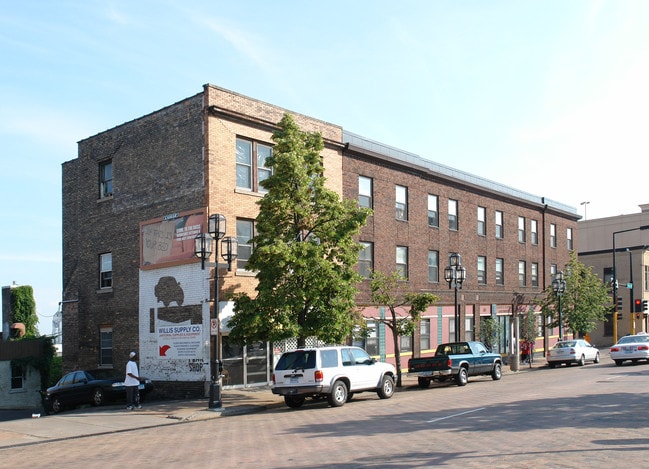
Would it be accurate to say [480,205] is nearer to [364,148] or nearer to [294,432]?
[364,148]

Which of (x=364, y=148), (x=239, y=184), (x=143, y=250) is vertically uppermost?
(x=364, y=148)

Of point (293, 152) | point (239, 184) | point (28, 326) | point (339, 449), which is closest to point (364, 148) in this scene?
point (239, 184)

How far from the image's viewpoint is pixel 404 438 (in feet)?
41.1

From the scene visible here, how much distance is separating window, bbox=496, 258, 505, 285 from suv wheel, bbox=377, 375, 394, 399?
72.2ft

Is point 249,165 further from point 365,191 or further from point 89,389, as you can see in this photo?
point 89,389

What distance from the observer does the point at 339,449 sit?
1168cm

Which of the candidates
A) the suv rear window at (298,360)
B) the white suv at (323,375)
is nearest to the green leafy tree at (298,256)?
the suv rear window at (298,360)

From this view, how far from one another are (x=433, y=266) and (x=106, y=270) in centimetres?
1681

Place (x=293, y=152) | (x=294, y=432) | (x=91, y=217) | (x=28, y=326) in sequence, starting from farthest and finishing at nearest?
(x=28, y=326)
(x=91, y=217)
(x=293, y=152)
(x=294, y=432)

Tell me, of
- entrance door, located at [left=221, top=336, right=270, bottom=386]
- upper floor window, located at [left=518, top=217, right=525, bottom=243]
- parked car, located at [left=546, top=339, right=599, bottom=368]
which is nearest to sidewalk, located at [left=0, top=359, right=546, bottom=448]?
entrance door, located at [left=221, top=336, right=270, bottom=386]

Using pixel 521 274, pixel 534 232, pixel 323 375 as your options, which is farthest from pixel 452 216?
pixel 323 375

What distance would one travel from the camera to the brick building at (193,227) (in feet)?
80.5

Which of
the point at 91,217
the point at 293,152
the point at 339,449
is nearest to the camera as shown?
the point at 339,449

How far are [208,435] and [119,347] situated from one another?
554 inches
